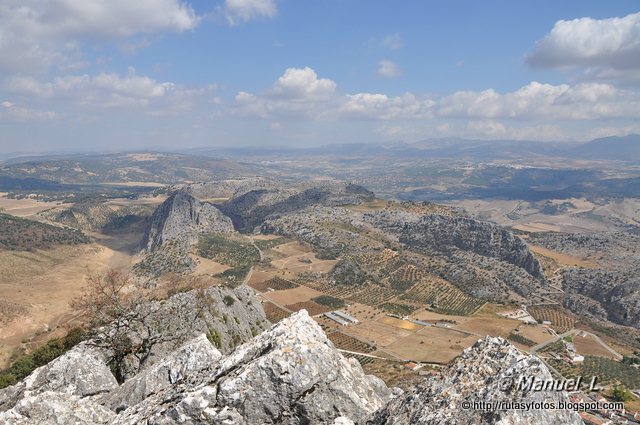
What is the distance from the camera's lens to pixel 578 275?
175 m

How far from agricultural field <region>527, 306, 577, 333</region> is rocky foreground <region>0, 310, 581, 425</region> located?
132 meters

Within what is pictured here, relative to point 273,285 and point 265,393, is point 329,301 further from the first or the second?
point 265,393

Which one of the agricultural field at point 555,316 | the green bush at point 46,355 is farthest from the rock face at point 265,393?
the agricultural field at point 555,316

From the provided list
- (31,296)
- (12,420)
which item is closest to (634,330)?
(12,420)

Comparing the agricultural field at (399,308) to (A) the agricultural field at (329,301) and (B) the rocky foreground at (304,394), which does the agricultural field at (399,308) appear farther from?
(B) the rocky foreground at (304,394)

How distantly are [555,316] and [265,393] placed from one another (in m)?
152

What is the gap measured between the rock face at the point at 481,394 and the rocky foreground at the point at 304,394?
0.09 ft

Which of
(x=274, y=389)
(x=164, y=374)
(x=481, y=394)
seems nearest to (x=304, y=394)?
(x=274, y=389)

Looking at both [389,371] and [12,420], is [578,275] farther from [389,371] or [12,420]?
[12,420]

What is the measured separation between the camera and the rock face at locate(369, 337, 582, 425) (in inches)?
457

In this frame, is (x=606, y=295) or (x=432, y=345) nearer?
(x=432, y=345)

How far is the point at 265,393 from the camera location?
1360 cm

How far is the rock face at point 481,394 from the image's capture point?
11602 millimetres

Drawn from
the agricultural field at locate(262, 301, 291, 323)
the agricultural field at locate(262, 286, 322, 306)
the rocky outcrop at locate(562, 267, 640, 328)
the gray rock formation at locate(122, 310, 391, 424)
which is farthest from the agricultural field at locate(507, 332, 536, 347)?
the gray rock formation at locate(122, 310, 391, 424)
